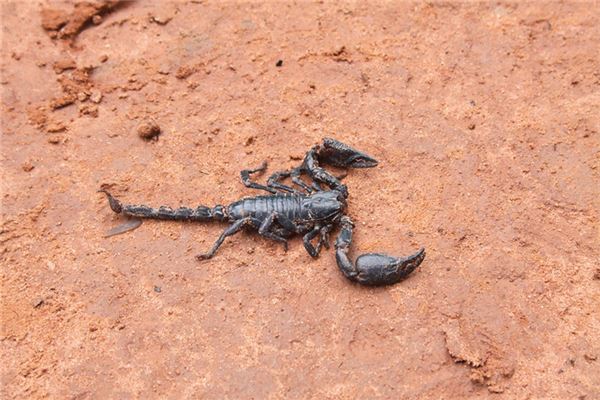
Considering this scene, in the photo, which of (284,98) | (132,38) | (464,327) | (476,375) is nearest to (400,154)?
(284,98)

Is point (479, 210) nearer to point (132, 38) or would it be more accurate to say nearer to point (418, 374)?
point (418, 374)

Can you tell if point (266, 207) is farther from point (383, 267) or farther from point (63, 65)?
point (63, 65)

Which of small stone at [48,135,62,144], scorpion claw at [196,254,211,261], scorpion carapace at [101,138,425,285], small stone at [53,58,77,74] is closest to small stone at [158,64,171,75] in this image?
small stone at [53,58,77,74]

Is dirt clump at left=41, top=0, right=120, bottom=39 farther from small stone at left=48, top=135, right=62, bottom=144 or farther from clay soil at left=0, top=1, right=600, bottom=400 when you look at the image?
small stone at left=48, top=135, right=62, bottom=144

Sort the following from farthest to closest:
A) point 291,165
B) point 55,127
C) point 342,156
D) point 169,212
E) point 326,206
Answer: point 55,127
point 291,165
point 342,156
point 169,212
point 326,206

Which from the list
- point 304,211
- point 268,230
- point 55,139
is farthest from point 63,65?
point 304,211

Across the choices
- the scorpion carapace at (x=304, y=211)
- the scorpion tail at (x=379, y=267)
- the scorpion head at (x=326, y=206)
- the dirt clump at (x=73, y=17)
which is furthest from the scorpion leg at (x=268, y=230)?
the dirt clump at (x=73, y=17)

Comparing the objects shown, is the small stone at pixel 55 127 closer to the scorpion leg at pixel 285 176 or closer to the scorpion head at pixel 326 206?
the scorpion leg at pixel 285 176
